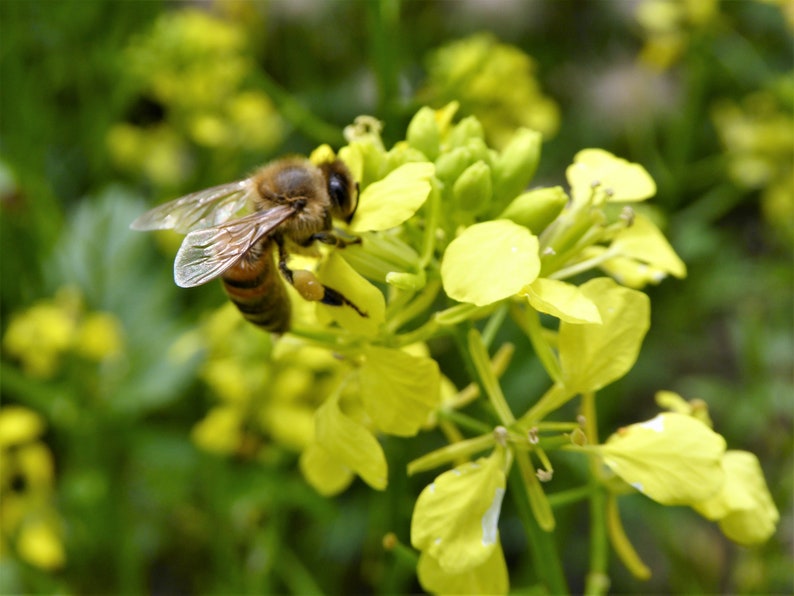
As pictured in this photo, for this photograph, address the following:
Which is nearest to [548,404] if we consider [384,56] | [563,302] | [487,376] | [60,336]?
[487,376]

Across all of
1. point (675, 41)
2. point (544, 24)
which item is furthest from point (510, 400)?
point (544, 24)

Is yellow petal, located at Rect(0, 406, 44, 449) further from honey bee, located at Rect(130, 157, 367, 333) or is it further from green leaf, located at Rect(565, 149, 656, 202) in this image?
green leaf, located at Rect(565, 149, 656, 202)

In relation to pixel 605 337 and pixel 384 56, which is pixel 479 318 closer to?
pixel 605 337

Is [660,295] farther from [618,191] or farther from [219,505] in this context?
[618,191]

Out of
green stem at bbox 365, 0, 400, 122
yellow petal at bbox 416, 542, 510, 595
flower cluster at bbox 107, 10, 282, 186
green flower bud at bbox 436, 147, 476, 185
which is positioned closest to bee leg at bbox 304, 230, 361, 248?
green flower bud at bbox 436, 147, 476, 185

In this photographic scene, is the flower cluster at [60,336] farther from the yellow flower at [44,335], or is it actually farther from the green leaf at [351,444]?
the green leaf at [351,444]
